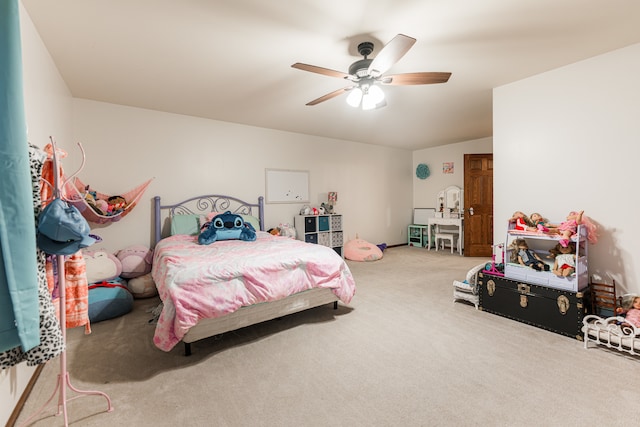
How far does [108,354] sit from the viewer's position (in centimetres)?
227

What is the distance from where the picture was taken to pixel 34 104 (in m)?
2.10

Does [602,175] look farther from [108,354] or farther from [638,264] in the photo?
[108,354]

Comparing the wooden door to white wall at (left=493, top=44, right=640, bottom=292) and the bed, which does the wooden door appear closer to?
white wall at (left=493, top=44, right=640, bottom=292)

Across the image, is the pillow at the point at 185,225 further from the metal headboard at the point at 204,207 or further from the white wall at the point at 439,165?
the white wall at the point at 439,165

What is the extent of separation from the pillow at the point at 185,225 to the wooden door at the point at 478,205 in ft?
16.6

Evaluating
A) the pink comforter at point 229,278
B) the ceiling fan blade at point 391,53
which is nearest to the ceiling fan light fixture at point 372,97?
the ceiling fan blade at point 391,53

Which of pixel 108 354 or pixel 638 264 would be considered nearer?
pixel 108 354

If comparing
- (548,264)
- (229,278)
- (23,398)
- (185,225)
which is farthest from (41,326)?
(548,264)

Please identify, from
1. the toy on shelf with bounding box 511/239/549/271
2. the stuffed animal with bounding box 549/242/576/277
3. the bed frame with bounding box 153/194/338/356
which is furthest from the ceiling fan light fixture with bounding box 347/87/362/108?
the stuffed animal with bounding box 549/242/576/277

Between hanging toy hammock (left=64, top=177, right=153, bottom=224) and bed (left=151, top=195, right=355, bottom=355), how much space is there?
2.36 feet

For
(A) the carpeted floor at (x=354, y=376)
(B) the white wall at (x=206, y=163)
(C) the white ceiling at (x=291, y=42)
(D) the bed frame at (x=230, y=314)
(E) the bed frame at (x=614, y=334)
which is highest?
(C) the white ceiling at (x=291, y=42)

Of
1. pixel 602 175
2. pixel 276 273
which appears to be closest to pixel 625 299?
pixel 602 175

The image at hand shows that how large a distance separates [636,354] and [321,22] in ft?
11.2

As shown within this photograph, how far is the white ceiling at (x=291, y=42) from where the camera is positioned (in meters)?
1.99
